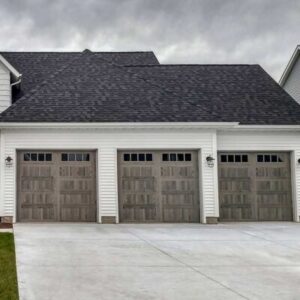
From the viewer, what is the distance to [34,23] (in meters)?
25.1

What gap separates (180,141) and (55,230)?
5.64 m

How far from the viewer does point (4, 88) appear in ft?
57.8

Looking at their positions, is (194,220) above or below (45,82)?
below

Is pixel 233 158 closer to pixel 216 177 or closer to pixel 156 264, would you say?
pixel 216 177

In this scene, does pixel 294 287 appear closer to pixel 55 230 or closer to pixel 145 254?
pixel 145 254

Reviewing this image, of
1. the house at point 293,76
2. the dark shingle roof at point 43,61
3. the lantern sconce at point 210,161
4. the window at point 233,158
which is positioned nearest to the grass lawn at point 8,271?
the lantern sconce at point 210,161

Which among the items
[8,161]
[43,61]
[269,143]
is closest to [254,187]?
[269,143]

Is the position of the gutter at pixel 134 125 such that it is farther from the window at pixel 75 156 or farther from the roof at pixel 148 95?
the window at pixel 75 156

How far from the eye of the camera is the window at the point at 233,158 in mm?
18359

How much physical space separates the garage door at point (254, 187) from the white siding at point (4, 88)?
25.6 ft

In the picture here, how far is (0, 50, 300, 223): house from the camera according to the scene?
16.9 m

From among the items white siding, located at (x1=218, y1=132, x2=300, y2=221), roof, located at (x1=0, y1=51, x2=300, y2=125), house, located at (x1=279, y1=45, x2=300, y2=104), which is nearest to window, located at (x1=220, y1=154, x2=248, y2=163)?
white siding, located at (x1=218, y1=132, x2=300, y2=221)

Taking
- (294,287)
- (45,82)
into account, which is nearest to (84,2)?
(45,82)

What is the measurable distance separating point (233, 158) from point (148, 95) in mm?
3897
